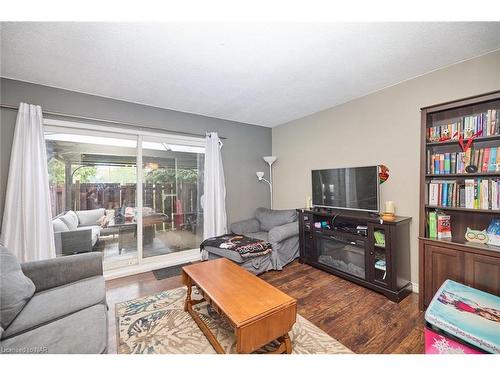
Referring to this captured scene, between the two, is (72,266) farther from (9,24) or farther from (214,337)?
(9,24)

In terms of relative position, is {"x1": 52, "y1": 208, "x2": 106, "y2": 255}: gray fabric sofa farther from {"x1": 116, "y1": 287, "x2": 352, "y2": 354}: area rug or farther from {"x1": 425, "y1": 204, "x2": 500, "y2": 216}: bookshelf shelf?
{"x1": 425, "y1": 204, "x2": 500, "y2": 216}: bookshelf shelf

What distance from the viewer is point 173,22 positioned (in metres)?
1.49

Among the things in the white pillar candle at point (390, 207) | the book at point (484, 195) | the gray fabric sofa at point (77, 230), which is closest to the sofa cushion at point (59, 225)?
the gray fabric sofa at point (77, 230)

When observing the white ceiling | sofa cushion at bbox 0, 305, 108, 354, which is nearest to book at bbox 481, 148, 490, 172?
the white ceiling

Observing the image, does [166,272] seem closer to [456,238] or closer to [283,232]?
[283,232]

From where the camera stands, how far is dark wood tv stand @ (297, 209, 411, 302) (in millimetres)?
2195

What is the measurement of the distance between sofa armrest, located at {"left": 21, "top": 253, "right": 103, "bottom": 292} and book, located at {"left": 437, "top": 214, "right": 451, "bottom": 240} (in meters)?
3.30

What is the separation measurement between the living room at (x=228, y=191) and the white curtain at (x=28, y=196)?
0.6 inches

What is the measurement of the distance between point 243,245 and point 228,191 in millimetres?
1334

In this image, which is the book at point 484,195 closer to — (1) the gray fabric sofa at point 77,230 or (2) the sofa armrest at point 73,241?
(1) the gray fabric sofa at point 77,230

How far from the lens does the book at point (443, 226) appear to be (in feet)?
6.55

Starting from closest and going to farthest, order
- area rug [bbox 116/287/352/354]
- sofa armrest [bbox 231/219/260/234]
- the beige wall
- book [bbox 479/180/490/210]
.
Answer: area rug [bbox 116/287/352/354] < book [bbox 479/180/490/210] < the beige wall < sofa armrest [bbox 231/219/260/234]

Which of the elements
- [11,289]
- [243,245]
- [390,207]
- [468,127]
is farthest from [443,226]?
[11,289]

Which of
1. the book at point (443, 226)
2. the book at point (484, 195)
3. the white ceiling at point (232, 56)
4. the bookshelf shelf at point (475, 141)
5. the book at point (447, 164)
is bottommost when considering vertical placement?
the book at point (443, 226)
